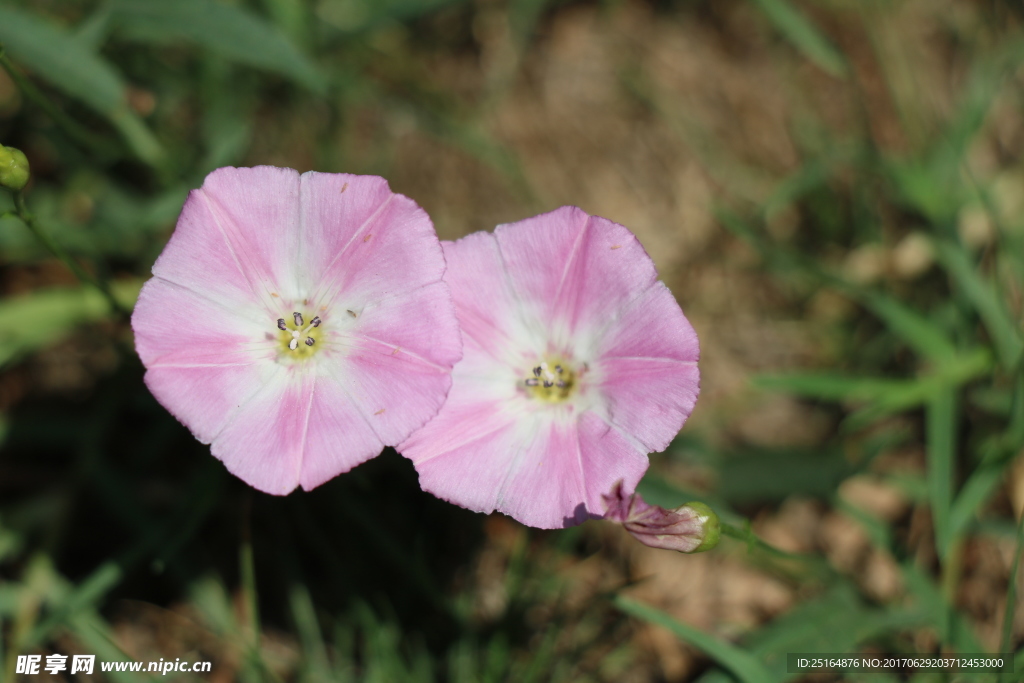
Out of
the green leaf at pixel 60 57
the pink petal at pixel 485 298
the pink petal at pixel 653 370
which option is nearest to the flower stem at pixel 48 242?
the green leaf at pixel 60 57

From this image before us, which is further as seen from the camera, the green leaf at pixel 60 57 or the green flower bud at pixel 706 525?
the green leaf at pixel 60 57

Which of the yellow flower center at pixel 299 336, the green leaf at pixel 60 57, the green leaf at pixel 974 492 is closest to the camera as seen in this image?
the yellow flower center at pixel 299 336

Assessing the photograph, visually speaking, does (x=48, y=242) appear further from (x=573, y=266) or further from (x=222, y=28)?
(x=573, y=266)

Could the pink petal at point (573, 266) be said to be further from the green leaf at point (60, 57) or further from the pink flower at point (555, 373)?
the green leaf at point (60, 57)

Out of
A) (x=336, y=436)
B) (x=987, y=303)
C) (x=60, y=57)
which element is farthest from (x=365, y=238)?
(x=987, y=303)

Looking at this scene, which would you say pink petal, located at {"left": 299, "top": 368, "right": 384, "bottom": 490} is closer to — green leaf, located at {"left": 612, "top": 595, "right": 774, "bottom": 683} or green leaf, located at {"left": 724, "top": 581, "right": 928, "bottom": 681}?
green leaf, located at {"left": 612, "top": 595, "right": 774, "bottom": 683}

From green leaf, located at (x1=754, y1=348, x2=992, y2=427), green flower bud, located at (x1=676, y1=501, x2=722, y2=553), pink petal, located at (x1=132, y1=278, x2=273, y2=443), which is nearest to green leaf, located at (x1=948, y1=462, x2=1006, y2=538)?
green leaf, located at (x1=754, y1=348, x2=992, y2=427)
